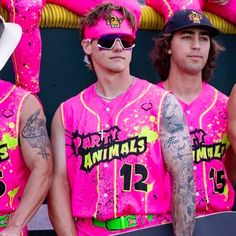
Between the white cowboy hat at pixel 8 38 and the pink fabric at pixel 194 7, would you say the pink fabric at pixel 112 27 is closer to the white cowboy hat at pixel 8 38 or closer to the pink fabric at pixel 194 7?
the white cowboy hat at pixel 8 38

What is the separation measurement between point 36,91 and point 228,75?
52.1 inches

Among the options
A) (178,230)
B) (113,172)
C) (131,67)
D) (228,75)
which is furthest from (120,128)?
(228,75)

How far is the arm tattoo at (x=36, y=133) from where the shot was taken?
161 inches

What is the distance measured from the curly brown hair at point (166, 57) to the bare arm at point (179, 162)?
705 mm

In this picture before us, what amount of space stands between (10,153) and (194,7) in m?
1.42

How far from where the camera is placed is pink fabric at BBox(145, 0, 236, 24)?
4.86 metres

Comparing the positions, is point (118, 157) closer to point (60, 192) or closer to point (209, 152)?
point (60, 192)

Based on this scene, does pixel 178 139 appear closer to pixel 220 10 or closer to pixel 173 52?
pixel 173 52

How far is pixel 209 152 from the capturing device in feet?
14.9

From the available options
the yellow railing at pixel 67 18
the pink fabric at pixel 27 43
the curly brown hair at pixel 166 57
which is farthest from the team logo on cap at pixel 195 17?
the pink fabric at pixel 27 43

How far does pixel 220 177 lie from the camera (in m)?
4.53

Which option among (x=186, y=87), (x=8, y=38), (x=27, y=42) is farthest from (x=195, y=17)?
(x=8, y=38)

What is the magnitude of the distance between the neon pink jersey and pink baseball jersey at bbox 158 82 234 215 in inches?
36.6

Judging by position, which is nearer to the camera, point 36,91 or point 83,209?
point 83,209
